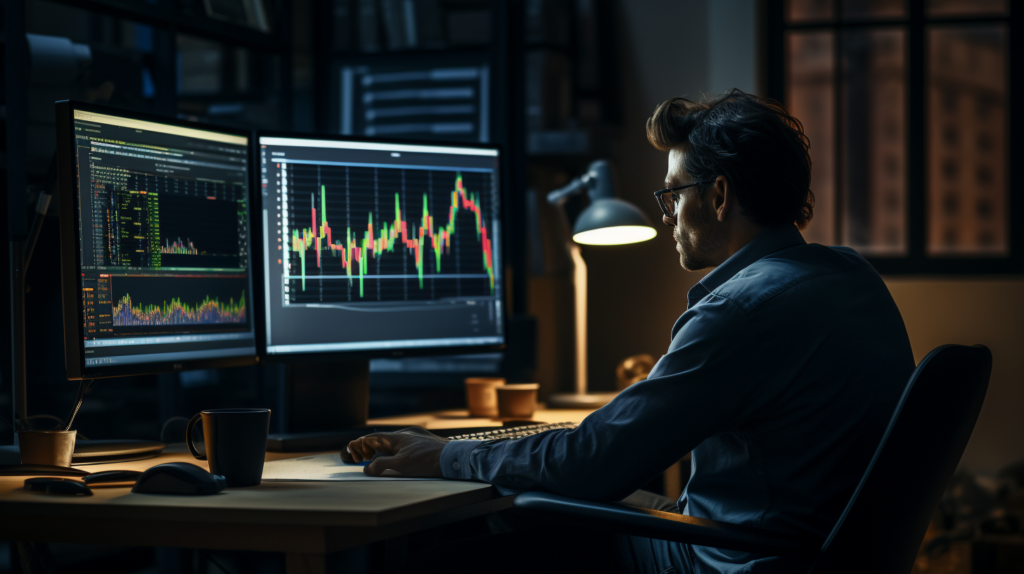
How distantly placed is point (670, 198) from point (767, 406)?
1.33ft

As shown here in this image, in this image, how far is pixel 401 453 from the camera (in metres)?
1.13

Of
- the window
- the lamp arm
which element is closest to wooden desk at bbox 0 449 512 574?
the lamp arm

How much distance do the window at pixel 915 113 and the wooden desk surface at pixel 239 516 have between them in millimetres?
2516

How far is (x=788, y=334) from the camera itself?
945 millimetres

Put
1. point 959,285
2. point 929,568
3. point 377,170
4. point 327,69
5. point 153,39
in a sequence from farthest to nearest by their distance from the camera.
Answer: point 959,285 → point 929,568 → point 327,69 → point 153,39 → point 377,170

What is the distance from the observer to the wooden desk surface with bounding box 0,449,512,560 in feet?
2.85

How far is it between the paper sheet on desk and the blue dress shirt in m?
0.27

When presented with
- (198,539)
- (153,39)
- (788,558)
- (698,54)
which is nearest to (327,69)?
(153,39)

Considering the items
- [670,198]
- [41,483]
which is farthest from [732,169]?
[41,483]

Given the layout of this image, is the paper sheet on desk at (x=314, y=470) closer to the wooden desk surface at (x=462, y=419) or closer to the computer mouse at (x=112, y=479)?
Result: the computer mouse at (x=112, y=479)

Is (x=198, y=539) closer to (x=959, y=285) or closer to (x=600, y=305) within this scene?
(x=600, y=305)

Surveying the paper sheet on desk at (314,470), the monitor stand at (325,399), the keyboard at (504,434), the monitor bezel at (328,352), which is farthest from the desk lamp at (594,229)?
the paper sheet on desk at (314,470)

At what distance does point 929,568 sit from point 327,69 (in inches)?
92.2

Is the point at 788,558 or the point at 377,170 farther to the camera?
the point at 377,170
